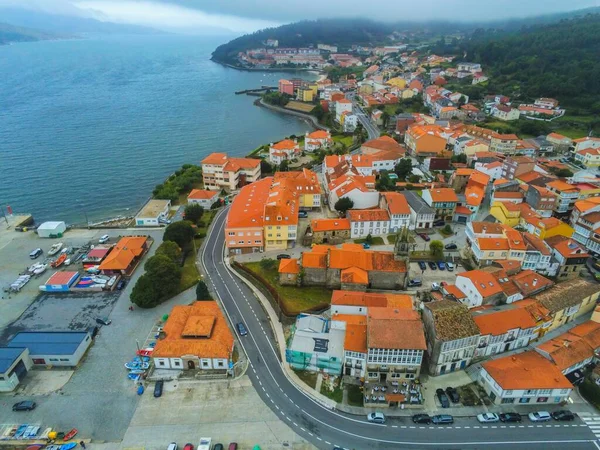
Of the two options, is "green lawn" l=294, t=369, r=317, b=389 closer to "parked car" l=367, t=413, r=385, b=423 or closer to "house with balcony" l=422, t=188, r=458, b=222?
"parked car" l=367, t=413, r=385, b=423

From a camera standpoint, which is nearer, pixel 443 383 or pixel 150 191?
pixel 443 383

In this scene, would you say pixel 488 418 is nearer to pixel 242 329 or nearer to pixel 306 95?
pixel 242 329

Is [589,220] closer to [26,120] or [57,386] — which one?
[57,386]

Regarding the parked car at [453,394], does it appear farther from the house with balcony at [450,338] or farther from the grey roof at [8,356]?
the grey roof at [8,356]

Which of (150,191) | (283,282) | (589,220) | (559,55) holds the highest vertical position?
(559,55)

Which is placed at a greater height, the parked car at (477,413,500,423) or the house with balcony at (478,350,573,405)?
the house with balcony at (478,350,573,405)

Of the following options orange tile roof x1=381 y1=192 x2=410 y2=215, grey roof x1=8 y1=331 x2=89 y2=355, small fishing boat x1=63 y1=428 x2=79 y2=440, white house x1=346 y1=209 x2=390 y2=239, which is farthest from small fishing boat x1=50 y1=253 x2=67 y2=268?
orange tile roof x1=381 y1=192 x2=410 y2=215

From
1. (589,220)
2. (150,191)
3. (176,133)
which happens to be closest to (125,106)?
(176,133)

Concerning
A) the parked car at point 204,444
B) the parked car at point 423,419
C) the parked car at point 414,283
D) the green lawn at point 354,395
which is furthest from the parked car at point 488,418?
the parked car at point 204,444
